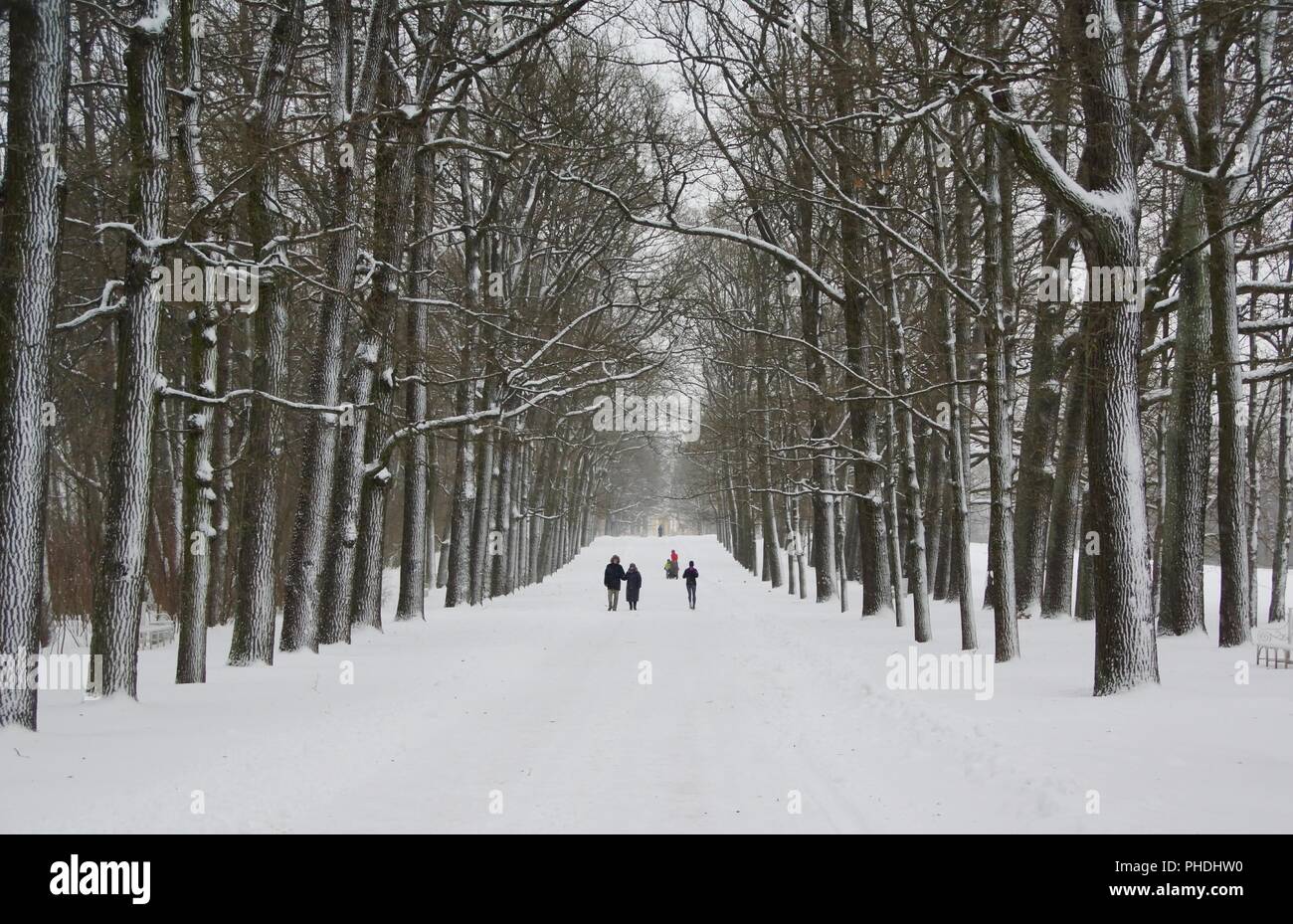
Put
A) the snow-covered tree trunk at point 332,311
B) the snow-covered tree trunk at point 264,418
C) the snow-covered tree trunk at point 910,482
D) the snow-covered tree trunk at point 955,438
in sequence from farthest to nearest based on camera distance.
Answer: the snow-covered tree trunk at point 910,482
the snow-covered tree trunk at point 955,438
the snow-covered tree trunk at point 332,311
the snow-covered tree trunk at point 264,418

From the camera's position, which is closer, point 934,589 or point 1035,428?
point 1035,428

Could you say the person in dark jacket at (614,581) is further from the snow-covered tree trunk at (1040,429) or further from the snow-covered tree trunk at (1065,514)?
the snow-covered tree trunk at (1065,514)

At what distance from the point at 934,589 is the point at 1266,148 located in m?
15.2

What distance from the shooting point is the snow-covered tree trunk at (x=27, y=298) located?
875cm

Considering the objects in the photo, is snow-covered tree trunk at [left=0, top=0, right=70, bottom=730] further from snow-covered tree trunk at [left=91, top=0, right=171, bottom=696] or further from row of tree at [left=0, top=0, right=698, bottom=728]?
snow-covered tree trunk at [left=91, top=0, right=171, bottom=696]

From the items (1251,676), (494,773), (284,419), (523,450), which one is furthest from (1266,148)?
(523,450)

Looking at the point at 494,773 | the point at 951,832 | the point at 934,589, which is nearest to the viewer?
the point at 951,832

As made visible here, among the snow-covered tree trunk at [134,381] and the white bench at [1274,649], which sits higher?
the snow-covered tree trunk at [134,381]

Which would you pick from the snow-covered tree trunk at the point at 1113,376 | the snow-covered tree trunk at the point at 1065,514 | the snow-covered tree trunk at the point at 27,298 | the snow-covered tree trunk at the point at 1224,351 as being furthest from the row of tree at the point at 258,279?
the snow-covered tree trunk at the point at 1065,514

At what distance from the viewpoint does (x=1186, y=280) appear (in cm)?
1617

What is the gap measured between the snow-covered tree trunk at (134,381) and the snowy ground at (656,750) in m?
0.77

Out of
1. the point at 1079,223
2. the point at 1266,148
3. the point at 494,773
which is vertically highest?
the point at 1266,148

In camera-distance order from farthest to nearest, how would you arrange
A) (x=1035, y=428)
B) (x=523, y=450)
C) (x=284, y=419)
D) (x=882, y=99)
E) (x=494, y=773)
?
(x=523, y=450), (x=284, y=419), (x=1035, y=428), (x=882, y=99), (x=494, y=773)
